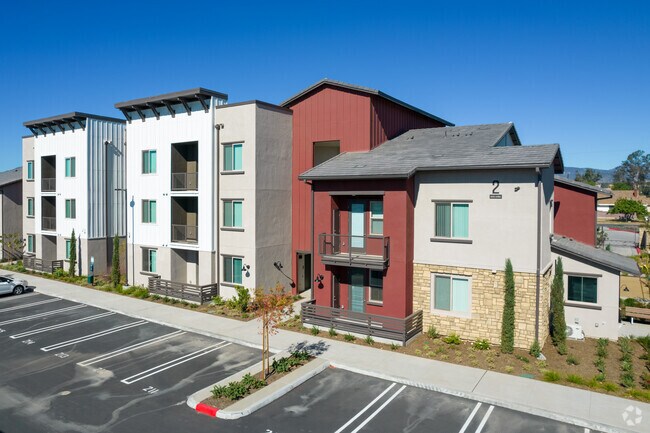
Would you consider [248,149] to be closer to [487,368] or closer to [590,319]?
[487,368]

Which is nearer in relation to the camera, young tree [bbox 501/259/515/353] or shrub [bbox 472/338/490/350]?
young tree [bbox 501/259/515/353]

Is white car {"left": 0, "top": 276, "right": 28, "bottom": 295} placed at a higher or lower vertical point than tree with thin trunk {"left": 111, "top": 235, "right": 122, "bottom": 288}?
lower

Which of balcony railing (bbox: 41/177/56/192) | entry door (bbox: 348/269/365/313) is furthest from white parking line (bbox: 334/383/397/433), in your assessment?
balcony railing (bbox: 41/177/56/192)

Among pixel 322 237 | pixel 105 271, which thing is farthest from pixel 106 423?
pixel 105 271

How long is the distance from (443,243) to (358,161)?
18.0 feet

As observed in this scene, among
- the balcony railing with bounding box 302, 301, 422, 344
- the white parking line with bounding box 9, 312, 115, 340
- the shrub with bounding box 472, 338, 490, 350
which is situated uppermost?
the balcony railing with bounding box 302, 301, 422, 344

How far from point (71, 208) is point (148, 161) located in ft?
31.0

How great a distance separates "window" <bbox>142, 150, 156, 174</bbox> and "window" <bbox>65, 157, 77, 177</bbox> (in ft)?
25.9

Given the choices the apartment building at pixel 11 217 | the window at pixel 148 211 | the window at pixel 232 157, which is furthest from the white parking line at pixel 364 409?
the apartment building at pixel 11 217

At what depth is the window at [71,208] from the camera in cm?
3206

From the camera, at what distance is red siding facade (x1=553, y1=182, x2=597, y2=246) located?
23.3m

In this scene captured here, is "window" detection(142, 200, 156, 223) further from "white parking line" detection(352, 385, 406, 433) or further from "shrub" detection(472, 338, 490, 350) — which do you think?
"shrub" detection(472, 338, 490, 350)

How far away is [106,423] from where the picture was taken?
11555 mm

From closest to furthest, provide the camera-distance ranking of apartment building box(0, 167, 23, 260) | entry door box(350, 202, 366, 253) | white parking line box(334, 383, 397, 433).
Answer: white parking line box(334, 383, 397, 433) < entry door box(350, 202, 366, 253) < apartment building box(0, 167, 23, 260)
